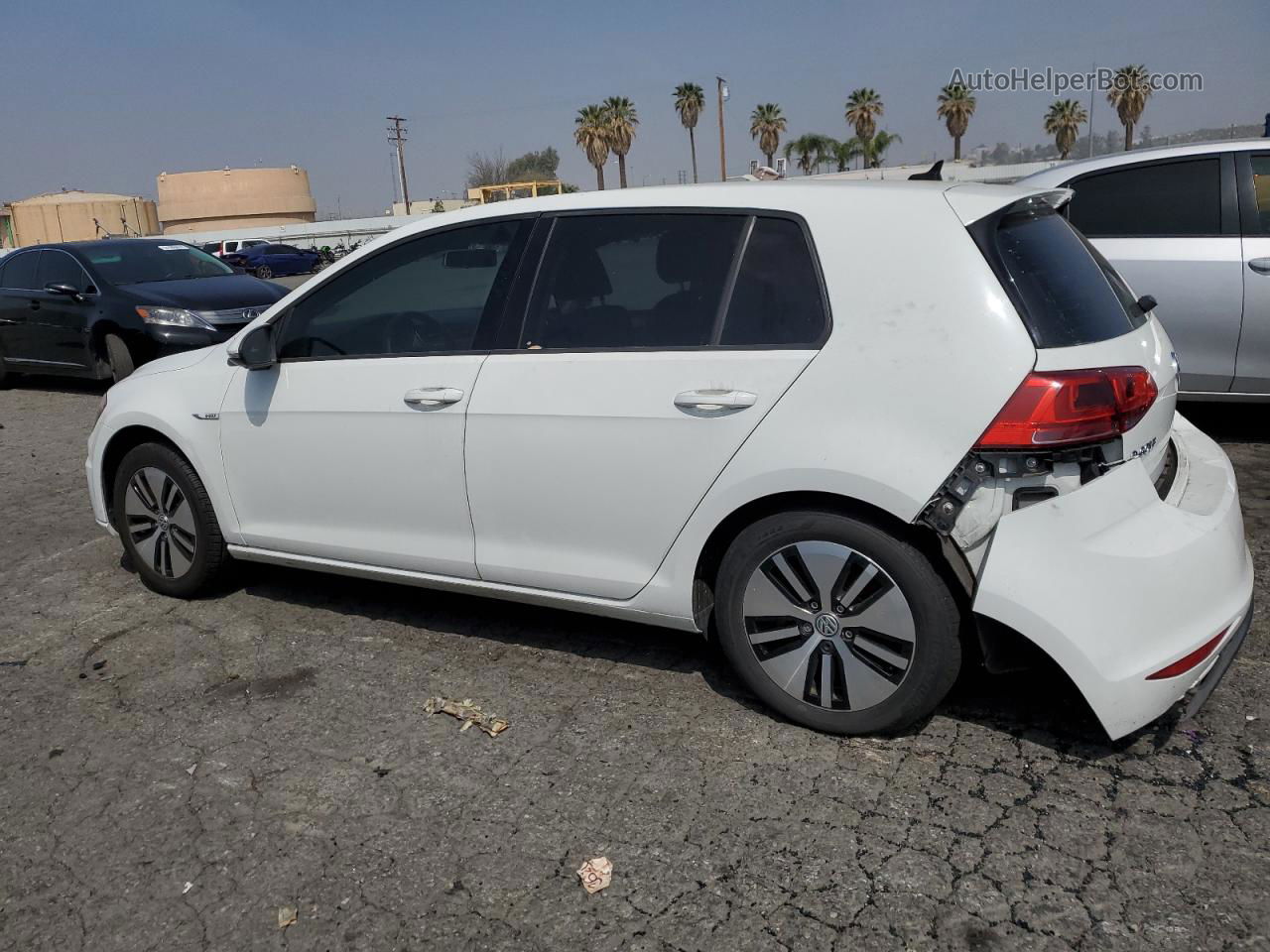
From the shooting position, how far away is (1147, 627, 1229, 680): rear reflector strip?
2740 mm

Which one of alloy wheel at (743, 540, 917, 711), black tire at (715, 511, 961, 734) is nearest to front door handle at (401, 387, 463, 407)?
black tire at (715, 511, 961, 734)

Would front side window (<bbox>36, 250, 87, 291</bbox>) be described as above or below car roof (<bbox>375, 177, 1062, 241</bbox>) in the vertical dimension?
above

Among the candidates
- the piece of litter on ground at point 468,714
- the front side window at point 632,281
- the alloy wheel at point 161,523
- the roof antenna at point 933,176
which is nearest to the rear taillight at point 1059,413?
the front side window at point 632,281

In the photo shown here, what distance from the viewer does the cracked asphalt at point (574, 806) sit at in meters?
2.49

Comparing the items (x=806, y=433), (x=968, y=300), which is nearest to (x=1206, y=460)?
(x=968, y=300)

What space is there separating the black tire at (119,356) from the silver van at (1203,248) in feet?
28.1

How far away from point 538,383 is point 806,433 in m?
0.97

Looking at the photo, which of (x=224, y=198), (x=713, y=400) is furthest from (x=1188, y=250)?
(x=224, y=198)

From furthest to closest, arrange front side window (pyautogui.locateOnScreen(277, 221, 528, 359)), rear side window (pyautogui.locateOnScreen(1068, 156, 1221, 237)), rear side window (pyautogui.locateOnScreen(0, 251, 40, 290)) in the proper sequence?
rear side window (pyautogui.locateOnScreen(0, 251, 40, 290)) → rear side window (pyautogui.locateOnScreen(1068, 156, 1221, 237)) → front side window (pyautogui.locateOnScreen(277, 221, 528, 359))

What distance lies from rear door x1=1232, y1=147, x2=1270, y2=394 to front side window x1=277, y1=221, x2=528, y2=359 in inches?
167

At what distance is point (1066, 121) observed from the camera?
60.3 m

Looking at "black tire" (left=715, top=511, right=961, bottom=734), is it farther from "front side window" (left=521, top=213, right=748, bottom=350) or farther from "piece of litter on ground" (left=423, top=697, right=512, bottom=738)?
"piece of litter on ground" (left=423, top=697, right=512, bottom=738)

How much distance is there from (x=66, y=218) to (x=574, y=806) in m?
86.8

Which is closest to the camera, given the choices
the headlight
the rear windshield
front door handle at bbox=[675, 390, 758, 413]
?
the rear windshield
